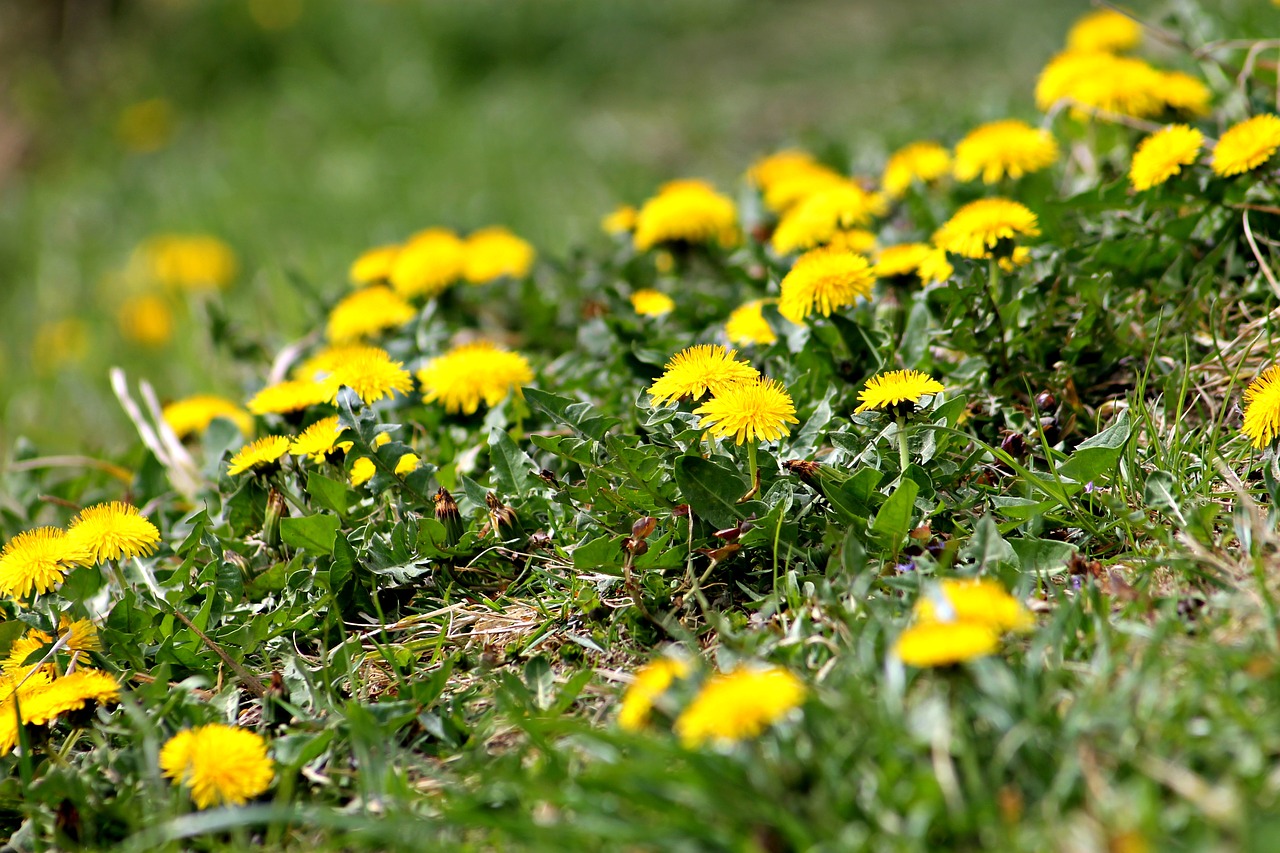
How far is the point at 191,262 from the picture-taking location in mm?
4953

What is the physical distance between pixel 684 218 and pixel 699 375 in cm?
124

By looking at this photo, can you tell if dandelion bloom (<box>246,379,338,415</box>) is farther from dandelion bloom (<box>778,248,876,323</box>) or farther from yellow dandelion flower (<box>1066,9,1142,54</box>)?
yellow dandelion flower (<box>1066,9,1142,54</box>)

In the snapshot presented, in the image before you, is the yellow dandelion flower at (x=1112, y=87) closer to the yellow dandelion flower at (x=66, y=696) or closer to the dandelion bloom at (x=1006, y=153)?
the dandelion bloom at (x=1006, y=153)

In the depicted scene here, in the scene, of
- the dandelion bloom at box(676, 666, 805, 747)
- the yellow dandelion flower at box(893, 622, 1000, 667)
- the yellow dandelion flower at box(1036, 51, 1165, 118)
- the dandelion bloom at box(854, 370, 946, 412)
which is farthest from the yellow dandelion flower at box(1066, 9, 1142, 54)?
the dandelion bloom at box(676, 666, 805, 747)

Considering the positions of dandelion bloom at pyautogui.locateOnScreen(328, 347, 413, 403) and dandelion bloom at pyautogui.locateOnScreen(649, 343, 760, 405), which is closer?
dandelion bloom at pyautogui.locateOnScreen(649, 343, 760, 405)

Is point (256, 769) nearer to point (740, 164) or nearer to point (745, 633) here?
point (745, 633)

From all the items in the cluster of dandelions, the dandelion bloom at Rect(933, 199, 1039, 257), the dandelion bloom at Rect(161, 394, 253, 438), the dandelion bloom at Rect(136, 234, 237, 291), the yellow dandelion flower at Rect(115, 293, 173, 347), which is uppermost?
the dandelion bloom at Rect(933, 199, 1039, 257)

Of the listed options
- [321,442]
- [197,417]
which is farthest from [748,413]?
[197,417]

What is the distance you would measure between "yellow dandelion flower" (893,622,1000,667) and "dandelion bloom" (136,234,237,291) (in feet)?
A: 14.0

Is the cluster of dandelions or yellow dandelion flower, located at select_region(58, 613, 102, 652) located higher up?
the cluster of dandelions

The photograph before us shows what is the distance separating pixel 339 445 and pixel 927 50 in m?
5.00

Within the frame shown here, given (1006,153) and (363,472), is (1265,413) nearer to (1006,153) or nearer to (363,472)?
(1006,153)

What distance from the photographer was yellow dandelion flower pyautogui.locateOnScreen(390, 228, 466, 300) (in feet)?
9.64

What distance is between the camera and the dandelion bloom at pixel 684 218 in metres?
2.94
